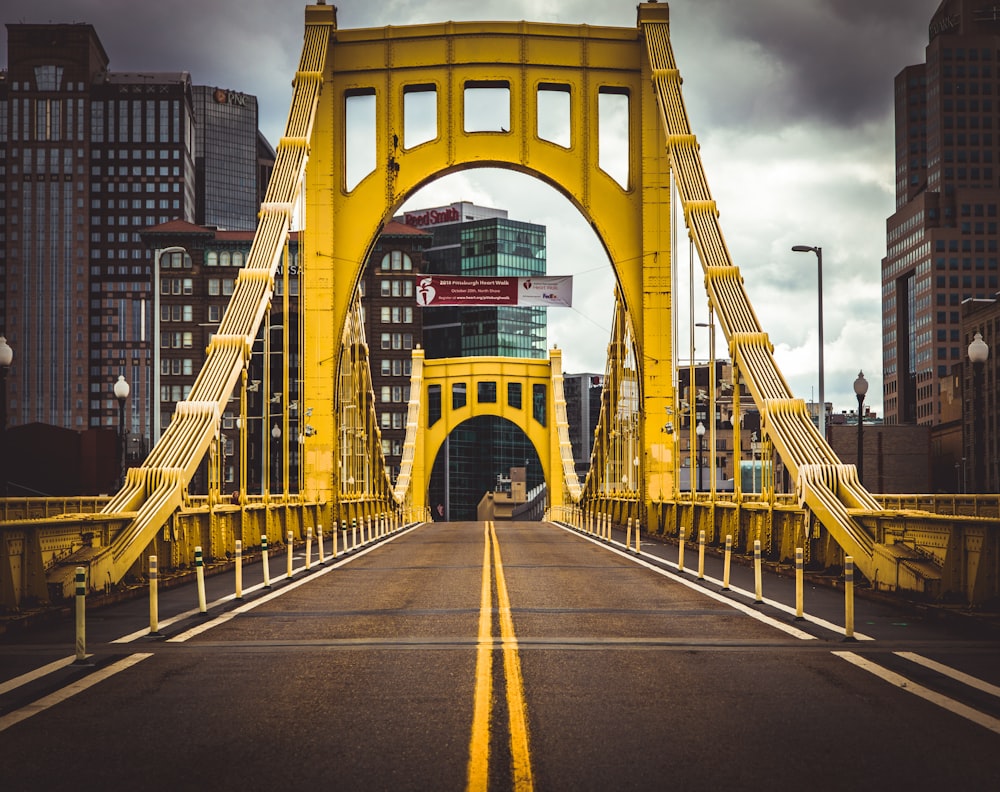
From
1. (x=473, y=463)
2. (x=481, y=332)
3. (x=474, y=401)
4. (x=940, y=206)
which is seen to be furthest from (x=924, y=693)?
(x=940, y=206)

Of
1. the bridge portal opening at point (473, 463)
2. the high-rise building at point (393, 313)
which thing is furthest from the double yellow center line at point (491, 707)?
the bridge portal opening at point (473, 463)

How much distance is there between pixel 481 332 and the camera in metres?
177

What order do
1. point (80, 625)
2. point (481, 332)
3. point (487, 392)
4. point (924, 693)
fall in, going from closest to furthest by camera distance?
point (924, 693)
point (80, 625)
point (487, 392)
point (481, 332)

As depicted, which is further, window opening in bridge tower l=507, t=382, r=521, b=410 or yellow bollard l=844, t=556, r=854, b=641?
window opening in bridge tower l=507, t=382, r=521, b=410

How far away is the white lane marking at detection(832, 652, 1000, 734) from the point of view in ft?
31.5

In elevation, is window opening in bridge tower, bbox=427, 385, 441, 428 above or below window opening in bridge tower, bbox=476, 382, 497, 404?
below

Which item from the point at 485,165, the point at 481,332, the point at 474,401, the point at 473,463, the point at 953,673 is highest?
the point at 481,332

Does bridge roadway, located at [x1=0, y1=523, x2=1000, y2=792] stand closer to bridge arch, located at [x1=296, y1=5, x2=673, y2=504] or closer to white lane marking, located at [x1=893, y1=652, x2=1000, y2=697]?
white lane marking, located at [x1=893, y1=652, x2=1000, y2=697]

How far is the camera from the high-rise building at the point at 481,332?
164 meters

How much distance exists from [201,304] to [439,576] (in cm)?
12639

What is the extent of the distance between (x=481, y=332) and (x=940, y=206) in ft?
208

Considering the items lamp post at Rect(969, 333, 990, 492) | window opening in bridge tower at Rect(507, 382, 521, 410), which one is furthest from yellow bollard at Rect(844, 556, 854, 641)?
window opening in bridge tower at Rect(507, 382, 521, 410)

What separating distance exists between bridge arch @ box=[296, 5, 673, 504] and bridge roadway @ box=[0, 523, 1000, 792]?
2660cm

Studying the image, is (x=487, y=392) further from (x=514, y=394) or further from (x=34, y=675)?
(x=34, y=675)
